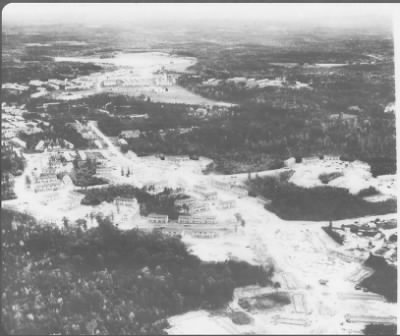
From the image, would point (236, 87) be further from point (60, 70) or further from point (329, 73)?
point (60, 70)

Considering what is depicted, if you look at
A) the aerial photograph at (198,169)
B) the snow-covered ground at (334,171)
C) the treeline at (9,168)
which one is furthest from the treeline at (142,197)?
the snow-covered ground at (334,171)

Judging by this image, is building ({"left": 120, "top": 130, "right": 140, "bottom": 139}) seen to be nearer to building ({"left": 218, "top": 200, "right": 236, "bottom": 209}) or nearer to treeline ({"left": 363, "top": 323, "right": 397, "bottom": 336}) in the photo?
building ({"left": 218, "top": 200, "right": 236, "bottom": 209})

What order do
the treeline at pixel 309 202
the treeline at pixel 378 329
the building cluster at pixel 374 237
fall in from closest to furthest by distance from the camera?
the treeline at pixel 378 329, the building cluster at pixel 374 237, the treeline at pixel 309 202

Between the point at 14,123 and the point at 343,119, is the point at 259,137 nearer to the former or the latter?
the point at 343,119

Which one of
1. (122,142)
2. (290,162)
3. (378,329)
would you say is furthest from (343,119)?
(122,142)

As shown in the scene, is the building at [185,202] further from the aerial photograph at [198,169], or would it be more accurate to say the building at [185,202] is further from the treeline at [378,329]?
the treeline at [378,329]

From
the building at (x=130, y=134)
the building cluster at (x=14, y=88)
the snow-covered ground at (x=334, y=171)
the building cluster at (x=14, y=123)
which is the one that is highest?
the building cluster at (x=14, y=88)

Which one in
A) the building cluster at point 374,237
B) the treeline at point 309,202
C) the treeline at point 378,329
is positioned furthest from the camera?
the treeline at point 309,202
